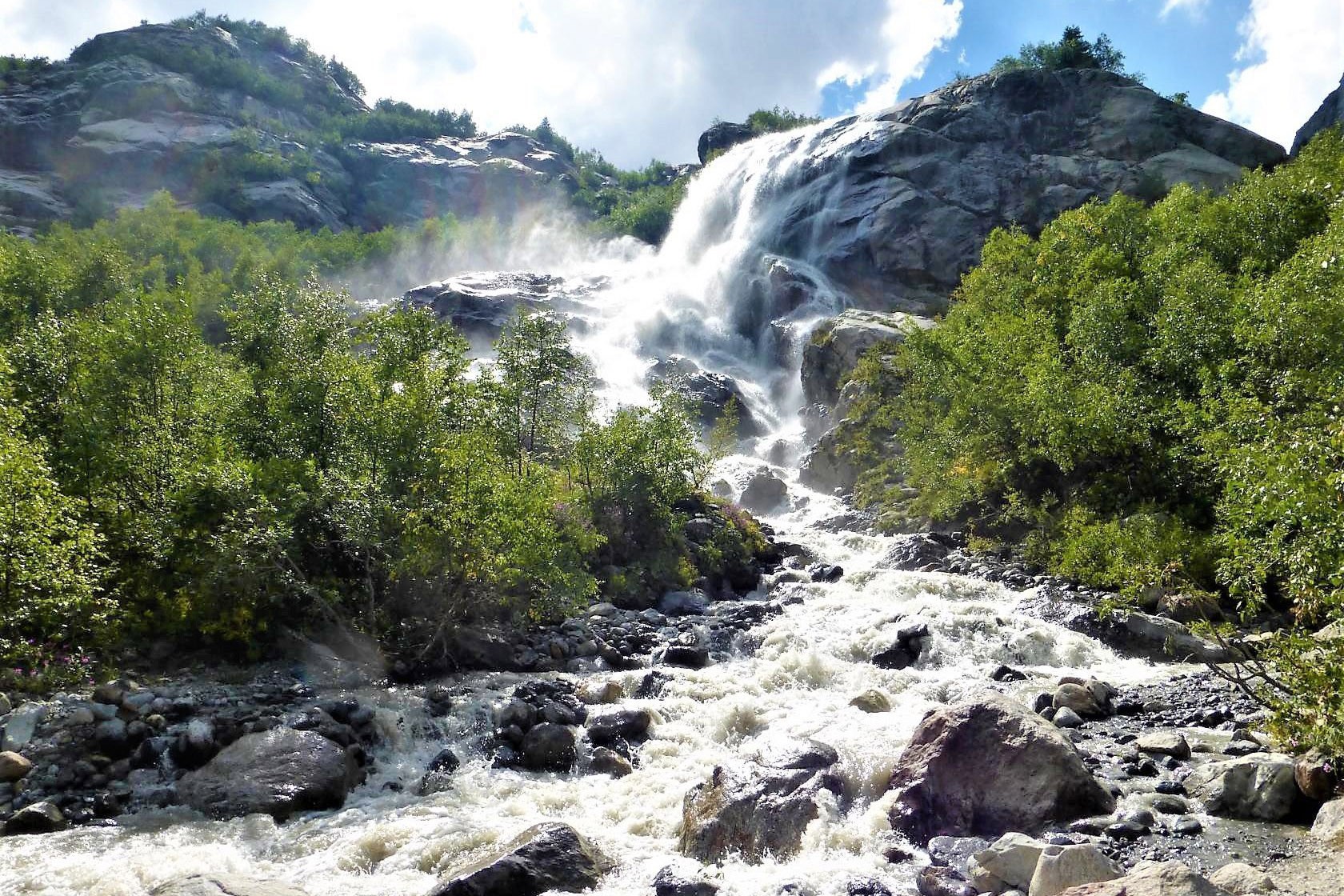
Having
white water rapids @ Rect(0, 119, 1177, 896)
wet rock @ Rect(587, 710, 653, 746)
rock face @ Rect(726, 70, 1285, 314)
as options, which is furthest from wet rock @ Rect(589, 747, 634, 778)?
rock face @ Rect(726, 70, 1285, 314)

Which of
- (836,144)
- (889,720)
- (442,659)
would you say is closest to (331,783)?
(442,659)

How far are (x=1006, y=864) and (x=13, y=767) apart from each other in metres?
14.8

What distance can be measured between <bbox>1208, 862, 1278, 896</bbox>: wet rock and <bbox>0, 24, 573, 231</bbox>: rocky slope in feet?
334

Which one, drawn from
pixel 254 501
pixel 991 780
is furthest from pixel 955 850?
pixel 254 501

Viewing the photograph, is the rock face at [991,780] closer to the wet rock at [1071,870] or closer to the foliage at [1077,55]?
the wet rock at [1071,870]

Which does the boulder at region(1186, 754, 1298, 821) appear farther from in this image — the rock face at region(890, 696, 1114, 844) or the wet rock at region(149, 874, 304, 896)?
the wet rock at region(149, 874, 304, 896)

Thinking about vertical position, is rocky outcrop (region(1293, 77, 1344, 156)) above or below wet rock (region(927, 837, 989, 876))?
above

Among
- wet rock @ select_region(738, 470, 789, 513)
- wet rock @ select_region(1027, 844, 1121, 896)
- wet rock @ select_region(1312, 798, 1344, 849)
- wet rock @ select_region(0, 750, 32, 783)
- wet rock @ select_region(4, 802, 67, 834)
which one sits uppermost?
wet rock @ select_region(738, 470, 789, 513)

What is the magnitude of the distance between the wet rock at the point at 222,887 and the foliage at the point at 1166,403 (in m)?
12.6

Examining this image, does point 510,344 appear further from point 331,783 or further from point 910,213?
point 910,213

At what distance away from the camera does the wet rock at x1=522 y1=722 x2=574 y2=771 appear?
14352mm

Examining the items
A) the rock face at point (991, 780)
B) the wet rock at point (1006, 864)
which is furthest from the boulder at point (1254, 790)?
the wet rock at point (1006, 864)

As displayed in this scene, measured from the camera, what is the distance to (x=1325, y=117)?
2290 inches

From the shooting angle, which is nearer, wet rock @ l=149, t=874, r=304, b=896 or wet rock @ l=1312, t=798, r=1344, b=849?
wet rock @ l=149, t=874, r=304, b=896
